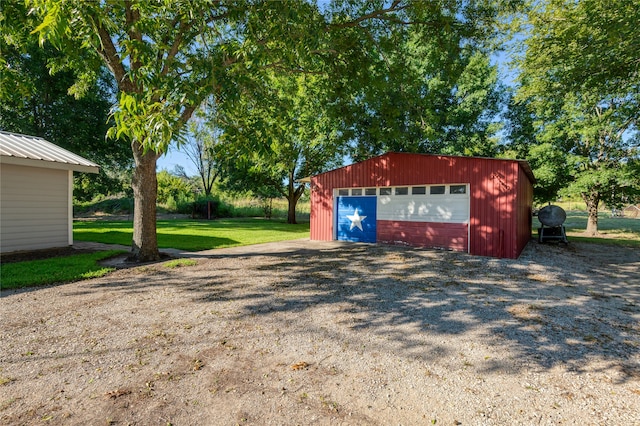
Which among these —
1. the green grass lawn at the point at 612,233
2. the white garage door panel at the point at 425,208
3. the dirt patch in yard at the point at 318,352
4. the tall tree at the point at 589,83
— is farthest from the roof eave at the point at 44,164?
the green grass lawn at the point at 612,233

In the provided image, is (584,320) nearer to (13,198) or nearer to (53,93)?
(13,198)

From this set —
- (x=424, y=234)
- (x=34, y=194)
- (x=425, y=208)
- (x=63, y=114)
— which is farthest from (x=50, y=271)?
(x=63, y=114)

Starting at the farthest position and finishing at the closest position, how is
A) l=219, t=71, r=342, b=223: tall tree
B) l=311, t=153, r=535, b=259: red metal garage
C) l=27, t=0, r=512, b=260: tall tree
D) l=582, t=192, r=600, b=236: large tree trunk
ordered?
l=582, t=192, r=600, b=236: large tree trunk → l=311, t=153, r=535, b=259: red metal garage → l=219, t=71, r=342, b=223: tall tree → l=27, t=0, r=512, b=260: tall tree

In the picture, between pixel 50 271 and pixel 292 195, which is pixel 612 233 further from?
pixel 50 271

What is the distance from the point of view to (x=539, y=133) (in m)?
16.6

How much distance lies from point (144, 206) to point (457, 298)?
701cm

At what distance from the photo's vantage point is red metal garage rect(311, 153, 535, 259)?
29.2ft

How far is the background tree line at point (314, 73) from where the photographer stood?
475 centimetres

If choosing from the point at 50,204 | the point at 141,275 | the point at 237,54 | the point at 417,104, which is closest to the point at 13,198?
the point at 50,204

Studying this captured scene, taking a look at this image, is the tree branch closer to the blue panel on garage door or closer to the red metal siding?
the blue panel on garage door

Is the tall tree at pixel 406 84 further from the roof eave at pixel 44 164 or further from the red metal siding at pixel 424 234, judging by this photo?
the roof eave at pixel 44 164

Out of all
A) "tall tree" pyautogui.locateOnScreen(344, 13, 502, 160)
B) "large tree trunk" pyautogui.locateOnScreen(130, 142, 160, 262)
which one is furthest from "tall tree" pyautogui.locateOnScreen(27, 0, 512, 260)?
"tall tree" pyautogui.locateOnScreen(344, 13, 502, 160)

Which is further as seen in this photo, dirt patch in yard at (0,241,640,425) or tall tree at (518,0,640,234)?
tall tree at (518,0,640,234)

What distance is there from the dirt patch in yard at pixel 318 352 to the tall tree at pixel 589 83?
613 cm
